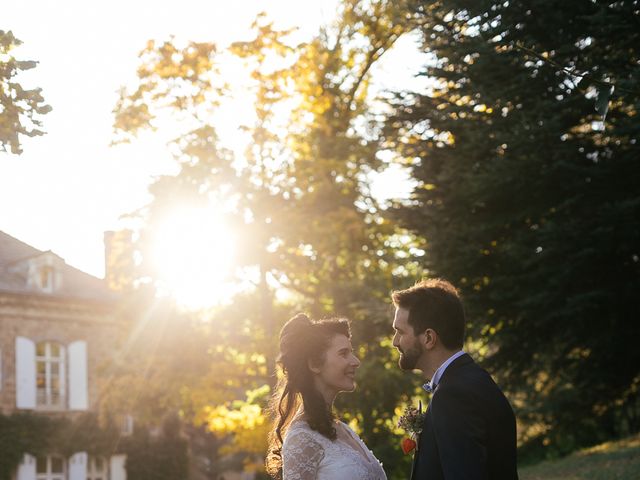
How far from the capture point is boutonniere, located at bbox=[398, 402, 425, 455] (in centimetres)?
483

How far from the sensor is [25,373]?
3216 centimetres

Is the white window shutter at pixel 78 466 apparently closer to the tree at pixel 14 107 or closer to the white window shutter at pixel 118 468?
the white window shutter at pixel 118 468

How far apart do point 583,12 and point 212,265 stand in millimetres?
10821

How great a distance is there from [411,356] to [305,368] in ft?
3.92

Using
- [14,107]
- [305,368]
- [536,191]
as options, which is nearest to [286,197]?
[536,191]

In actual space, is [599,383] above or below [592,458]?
above

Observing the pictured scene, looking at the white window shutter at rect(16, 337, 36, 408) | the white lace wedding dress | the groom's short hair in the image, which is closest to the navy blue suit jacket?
the groom's short hair

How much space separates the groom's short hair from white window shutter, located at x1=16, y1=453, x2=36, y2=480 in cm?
2855

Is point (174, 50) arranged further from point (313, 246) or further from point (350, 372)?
point (350, 372)

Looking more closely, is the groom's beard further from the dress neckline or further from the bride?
the dress neckline

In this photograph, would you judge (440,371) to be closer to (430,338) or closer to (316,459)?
(430,338)

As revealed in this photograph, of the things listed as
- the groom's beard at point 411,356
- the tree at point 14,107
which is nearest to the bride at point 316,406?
the groom's beard at point 411,356

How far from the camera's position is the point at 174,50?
22344 millimetres

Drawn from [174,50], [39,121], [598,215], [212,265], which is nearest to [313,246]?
[212,265]
